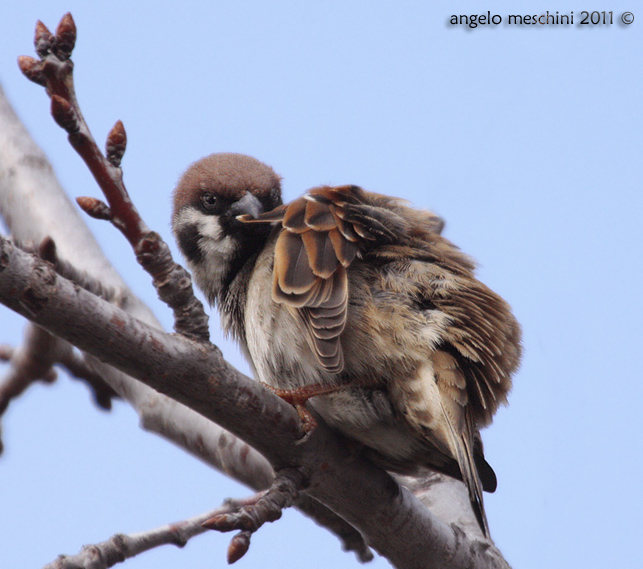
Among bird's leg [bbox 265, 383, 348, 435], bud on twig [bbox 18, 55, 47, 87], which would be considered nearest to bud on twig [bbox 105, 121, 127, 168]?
bud on twig [bbox 18, 55, 47, 87]

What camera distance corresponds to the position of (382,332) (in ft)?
9.40

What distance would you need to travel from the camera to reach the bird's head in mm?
3541

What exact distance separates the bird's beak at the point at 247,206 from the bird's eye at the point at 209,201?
0.49 feet

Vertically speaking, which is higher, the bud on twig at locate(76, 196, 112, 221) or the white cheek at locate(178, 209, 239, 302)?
the bud on twig at locate(76, 196, 112, 221)

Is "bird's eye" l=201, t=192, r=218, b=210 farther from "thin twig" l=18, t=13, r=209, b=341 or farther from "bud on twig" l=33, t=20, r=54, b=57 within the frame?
"bud on twig" l=33, t=20, r=54, b=57

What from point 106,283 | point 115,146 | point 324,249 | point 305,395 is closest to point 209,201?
point 106,283

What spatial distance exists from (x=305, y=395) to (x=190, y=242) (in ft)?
4.25

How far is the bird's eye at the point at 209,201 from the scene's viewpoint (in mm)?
3779

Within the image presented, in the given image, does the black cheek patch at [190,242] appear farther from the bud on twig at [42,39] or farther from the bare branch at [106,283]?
the bud on twig at [42,39]

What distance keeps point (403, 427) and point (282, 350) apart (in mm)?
534

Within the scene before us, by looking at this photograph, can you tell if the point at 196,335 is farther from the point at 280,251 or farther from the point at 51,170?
the point at 51,170

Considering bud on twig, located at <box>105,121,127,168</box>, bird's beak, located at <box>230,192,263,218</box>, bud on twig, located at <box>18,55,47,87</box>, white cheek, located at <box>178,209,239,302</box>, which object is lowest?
white cheek, located at <box>178,209,239,302</box>

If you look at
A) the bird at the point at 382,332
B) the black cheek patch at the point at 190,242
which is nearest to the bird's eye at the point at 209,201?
the black cheek patch at the point at 190,242

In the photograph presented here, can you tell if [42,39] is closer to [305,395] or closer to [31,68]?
[31,68]
